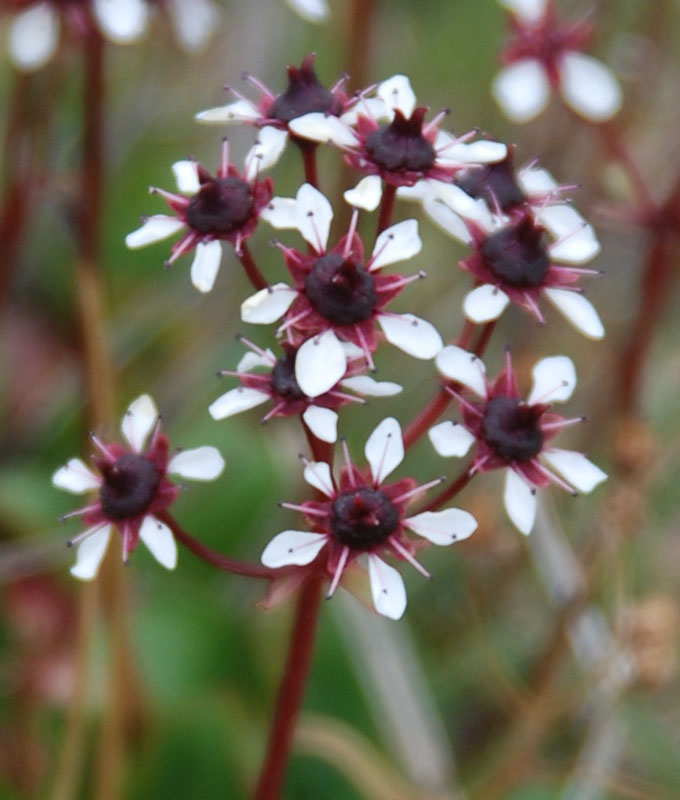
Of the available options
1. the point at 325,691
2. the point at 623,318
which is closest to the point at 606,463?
the point at 623,318

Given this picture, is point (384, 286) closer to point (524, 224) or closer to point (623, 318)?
point (524, 224)

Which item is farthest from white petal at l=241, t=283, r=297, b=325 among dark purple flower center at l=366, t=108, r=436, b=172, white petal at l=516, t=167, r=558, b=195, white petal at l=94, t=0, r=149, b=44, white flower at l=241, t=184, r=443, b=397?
white petal at l=94, t=0, r=149, b=44

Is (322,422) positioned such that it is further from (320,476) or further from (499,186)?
(499,186)

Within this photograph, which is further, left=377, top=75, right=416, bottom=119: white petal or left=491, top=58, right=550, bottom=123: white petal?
left=491, top=58, right=550, bottom=123: white petal

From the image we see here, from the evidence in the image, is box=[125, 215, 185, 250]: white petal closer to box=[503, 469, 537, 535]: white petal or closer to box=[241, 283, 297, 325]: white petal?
box=[241, 283, 297, 325]: white petal

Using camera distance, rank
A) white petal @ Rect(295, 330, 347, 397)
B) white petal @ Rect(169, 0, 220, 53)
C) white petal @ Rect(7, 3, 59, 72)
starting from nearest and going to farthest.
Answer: white petal @ Rect(295, 330, 347, 397)
white petal @ Rect(7, 3, 59, 72)
white petal @ Rect(169, 0, 220, 53)

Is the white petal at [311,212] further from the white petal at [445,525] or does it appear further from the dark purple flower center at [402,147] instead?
the white petal at [445,525]

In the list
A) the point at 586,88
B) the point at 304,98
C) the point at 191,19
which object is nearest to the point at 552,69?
the point at 586,88
